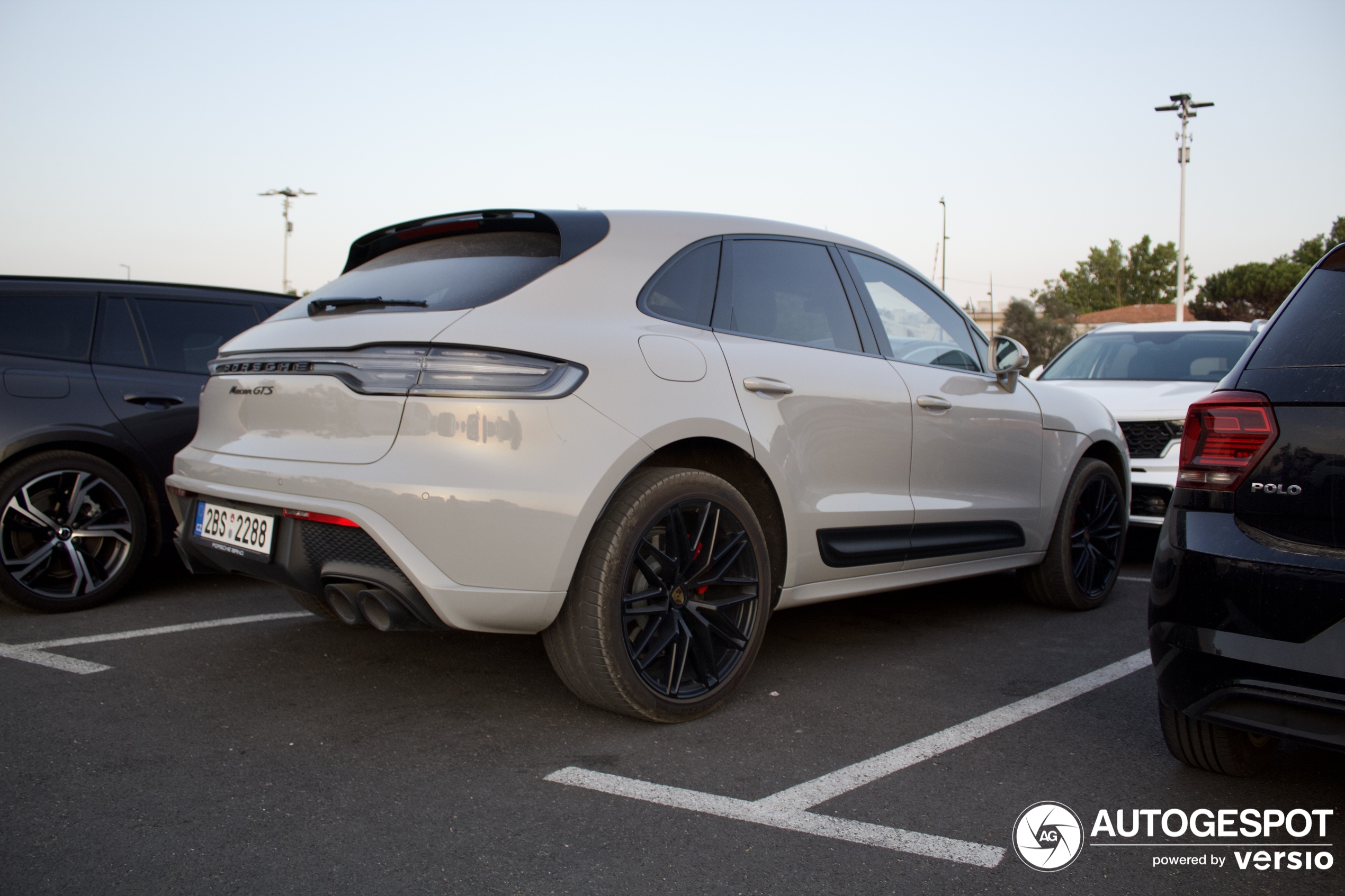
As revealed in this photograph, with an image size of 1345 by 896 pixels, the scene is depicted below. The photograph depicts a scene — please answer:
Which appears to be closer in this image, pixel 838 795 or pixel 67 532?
pixel 838 795

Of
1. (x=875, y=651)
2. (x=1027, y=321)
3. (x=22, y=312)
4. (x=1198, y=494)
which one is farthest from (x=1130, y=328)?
(x=1027, y=321)

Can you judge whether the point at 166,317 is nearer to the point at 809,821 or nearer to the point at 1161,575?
the point at 809,821

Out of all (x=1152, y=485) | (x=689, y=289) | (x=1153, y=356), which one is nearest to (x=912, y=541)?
(x=689, y=289)

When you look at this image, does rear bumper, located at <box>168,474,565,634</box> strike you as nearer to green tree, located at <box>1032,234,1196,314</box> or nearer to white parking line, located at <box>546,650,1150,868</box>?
white parking line, located at <box>546,650,1150,868</box>

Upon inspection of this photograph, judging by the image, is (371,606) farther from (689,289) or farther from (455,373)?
(689,289)

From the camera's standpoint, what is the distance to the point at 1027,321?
177 feet

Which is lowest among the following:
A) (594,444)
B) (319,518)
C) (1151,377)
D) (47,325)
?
(319,518)

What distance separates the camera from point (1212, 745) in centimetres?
274

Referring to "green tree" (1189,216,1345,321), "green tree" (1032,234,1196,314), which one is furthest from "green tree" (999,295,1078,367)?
"green tree" (1032,234,1196,314)

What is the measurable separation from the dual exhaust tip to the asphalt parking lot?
1.28ft

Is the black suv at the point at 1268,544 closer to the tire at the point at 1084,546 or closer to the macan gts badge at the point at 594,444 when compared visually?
the macan gts badge at the point at 594,444

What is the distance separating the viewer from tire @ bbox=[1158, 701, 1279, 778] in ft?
8.95

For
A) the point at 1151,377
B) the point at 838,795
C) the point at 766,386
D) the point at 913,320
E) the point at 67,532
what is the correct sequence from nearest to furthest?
the point at 838,795, the point at 766,386, the point at 913,320, the point at 67,532, the point at 1151,377

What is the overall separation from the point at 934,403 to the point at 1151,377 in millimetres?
4356
